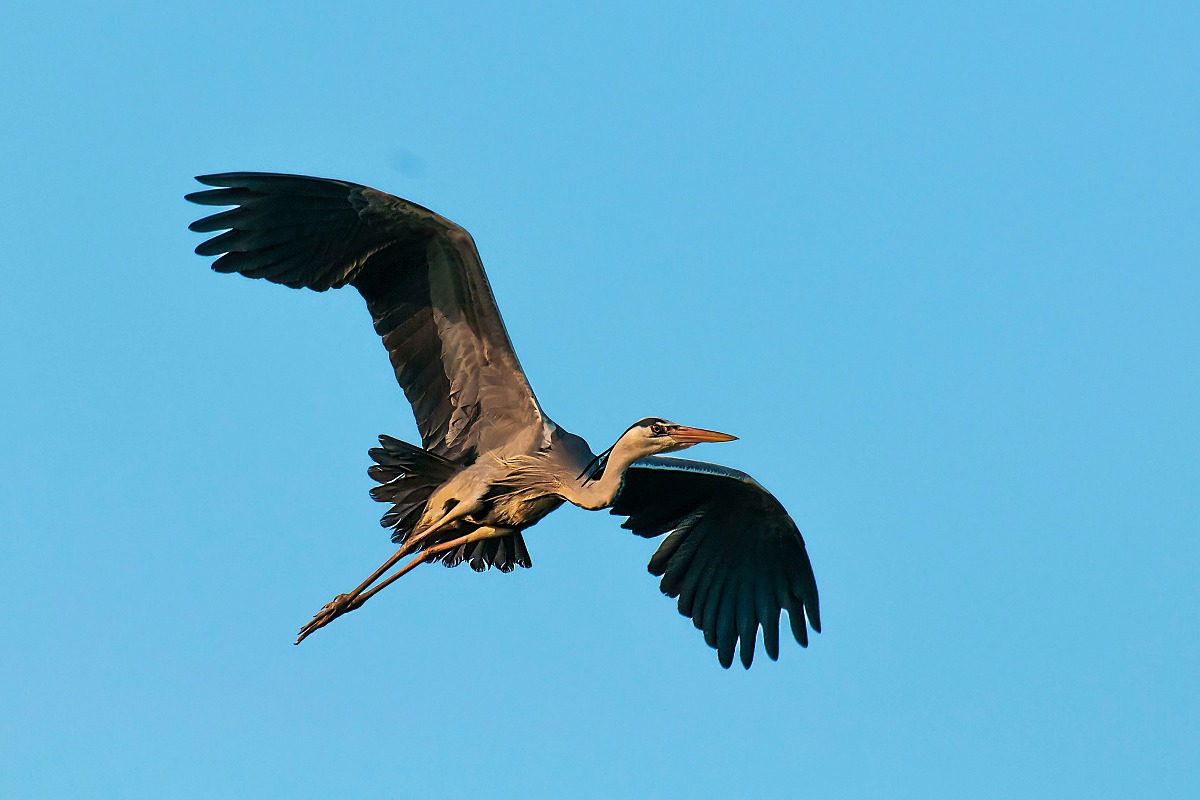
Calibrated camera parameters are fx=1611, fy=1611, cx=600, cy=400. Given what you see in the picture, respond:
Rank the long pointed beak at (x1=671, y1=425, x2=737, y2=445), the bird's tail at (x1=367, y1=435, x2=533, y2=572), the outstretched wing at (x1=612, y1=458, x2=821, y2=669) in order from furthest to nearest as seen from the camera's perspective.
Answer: the outstretched wing at (x1=612, y1=458, x2=821, y2=669)
the bird's tail at (x1=367, y1=435, x2=533, y2=572)
the long pointed beak at (x1=671, y1=425, x2=737, y2=445)

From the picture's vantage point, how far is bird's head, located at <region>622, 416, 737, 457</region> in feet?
38.4

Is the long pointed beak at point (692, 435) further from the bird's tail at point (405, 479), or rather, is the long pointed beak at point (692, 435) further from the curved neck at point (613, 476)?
the bird's tail at point (405, 479)

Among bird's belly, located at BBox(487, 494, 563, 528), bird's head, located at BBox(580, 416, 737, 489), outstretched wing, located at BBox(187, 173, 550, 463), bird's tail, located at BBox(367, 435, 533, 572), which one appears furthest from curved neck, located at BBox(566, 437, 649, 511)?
bird's tail, located at BBox(367, 435, 533, 572)

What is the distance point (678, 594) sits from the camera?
1389 centimetres

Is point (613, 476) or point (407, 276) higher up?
point (407, 276)

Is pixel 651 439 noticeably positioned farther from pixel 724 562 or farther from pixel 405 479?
pixel 724 562

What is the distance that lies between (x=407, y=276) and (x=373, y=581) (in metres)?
2.32

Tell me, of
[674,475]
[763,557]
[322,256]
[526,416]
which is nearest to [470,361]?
[526,416]

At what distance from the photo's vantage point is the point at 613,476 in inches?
462

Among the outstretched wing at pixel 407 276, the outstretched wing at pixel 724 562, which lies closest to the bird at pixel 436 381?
the outstretched wing at pixel 407 276

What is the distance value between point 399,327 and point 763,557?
3779mm

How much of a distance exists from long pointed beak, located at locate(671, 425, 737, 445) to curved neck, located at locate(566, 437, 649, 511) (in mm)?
275

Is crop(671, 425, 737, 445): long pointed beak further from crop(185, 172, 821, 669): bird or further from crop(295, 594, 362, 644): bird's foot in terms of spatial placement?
crop(295, 594, 362, 644): bird's foot

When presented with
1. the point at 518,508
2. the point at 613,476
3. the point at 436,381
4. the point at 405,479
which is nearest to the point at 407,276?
the point at 436,381
